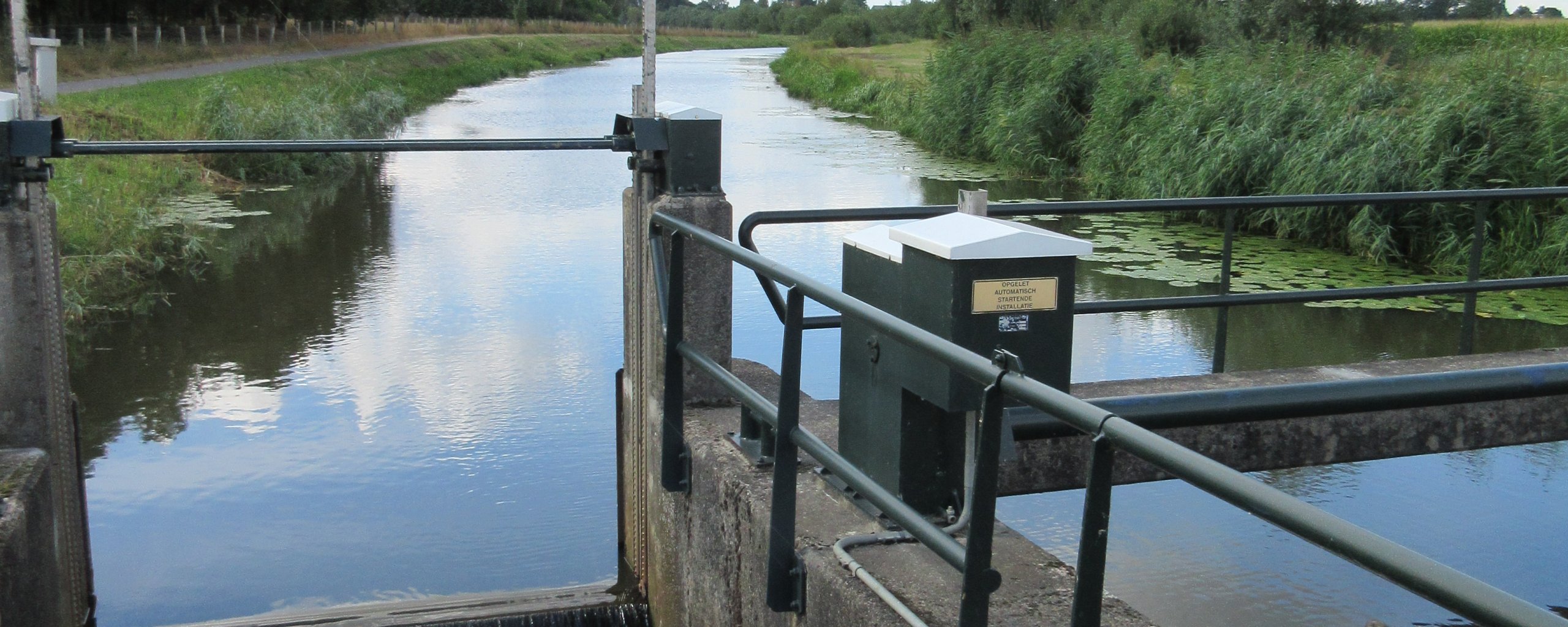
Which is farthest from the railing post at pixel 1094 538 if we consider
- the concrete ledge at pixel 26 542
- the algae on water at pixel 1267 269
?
the algae on water at pixel 1267 269

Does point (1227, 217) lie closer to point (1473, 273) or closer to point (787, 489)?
point (1473, 273)

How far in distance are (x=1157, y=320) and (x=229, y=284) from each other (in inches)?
293

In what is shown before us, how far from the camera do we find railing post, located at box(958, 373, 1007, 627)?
6.64 feet

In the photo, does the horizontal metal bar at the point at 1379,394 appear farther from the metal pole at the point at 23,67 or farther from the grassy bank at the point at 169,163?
the grassy bank at the point at 169,163

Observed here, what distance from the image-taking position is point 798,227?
1285cm

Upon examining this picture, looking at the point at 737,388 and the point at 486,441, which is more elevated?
the point at 737,388

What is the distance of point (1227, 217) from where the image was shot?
4.87 metres

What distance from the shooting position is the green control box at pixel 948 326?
269 centimetres

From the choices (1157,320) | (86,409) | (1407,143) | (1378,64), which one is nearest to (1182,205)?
(1157,320)

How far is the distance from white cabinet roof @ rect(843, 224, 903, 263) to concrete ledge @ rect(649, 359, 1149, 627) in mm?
632

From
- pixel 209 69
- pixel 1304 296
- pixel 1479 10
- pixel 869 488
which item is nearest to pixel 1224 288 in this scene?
pixel 1304 296

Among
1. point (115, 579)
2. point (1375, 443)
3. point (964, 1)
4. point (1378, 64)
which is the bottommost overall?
point (115, 579)

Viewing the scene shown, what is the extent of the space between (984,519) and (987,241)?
73cm

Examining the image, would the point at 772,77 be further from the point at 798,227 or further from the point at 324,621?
the point at 324,621
